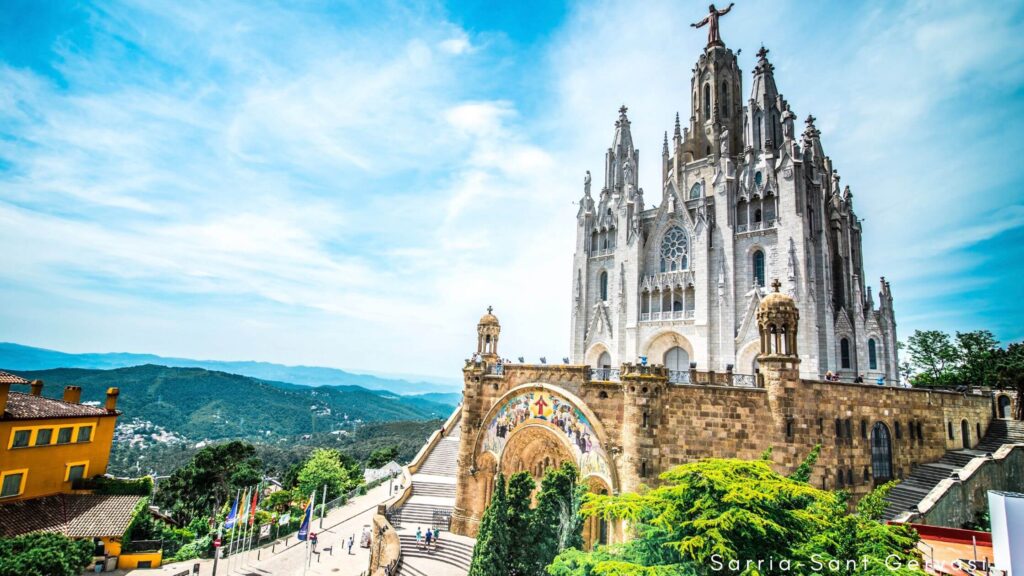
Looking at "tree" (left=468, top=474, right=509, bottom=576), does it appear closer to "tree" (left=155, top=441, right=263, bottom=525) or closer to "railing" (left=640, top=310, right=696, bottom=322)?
"railing" (left=640, top=310, right=696, bottom=322)

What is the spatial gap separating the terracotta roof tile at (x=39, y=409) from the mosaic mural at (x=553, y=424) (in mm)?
20670

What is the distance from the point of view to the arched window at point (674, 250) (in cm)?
3412

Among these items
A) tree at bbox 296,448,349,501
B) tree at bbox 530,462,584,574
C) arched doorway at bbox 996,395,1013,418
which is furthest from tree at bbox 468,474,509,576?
arched doorway at bbox 996,395,1013,418

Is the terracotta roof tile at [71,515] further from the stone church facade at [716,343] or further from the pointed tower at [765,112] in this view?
the pointed tower at [765,112]

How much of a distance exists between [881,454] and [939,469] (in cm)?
309

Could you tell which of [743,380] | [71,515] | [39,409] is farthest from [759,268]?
[39,409]

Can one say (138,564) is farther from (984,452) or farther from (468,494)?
(984,452)

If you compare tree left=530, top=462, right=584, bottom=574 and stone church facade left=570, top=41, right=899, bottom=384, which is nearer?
tree left=530, top=462, right=584, bottom=574

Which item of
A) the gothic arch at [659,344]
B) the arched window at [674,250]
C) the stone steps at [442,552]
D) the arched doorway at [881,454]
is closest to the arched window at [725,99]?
the arched window at [674,250]

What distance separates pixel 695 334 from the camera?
105 ft

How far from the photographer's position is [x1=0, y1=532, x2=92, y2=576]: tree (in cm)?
1614

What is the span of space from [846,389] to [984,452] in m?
8.77

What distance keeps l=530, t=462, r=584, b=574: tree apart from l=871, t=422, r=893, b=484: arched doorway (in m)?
10.7

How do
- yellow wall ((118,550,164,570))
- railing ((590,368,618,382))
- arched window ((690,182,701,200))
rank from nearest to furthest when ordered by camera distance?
railing ((590,368,618,382)) < yellow wall ((118,550,164,570)) < arched window ((690,182,701,200))
